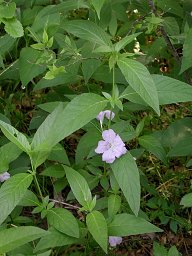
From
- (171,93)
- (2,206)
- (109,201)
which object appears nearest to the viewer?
(2,206)

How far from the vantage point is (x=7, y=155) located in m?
2.33

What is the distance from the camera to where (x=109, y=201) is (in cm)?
237

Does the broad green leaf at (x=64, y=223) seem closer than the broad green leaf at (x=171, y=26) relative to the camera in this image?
Yes

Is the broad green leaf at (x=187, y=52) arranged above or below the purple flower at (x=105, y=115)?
above

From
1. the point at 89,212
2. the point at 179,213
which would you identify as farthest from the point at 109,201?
the point at 179,213

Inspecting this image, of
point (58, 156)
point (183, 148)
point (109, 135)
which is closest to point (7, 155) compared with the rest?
point (58, 156)

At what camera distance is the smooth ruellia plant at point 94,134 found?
2.09 meters

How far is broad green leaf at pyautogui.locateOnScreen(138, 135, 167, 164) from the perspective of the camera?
253cm

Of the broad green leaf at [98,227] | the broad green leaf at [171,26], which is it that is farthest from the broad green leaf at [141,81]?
the broad green leaf at [171,26]

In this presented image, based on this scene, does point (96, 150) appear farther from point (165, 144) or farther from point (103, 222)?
point (165, 144)

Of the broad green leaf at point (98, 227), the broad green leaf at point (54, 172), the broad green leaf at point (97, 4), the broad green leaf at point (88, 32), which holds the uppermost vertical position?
the broad green leaf at point (97, 4)

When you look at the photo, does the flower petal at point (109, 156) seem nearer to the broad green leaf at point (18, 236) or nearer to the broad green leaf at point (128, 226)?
the broad green leaf at point (128, 226)

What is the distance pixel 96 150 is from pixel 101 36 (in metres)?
0.51

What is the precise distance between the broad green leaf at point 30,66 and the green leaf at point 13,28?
0.29 metres
